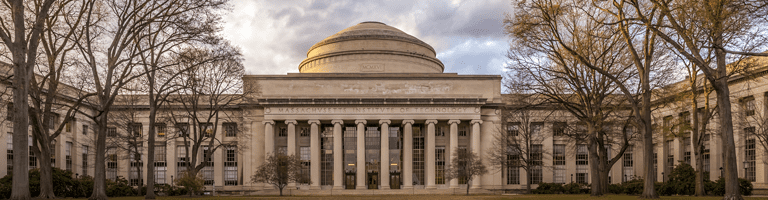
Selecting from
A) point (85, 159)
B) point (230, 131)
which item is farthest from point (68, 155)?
point (230, 131)

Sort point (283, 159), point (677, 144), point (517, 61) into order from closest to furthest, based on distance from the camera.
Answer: point (517, 61)
point (283, 159)
point (677, 144)

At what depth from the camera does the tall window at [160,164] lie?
70.6m

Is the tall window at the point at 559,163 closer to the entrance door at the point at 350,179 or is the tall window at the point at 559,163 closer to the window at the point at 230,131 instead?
the entrance door at the point at 350,179

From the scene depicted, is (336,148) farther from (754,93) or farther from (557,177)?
(754,93)

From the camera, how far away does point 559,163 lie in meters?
70.8

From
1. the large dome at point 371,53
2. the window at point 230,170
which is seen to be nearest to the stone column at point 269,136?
the window at point 230,170

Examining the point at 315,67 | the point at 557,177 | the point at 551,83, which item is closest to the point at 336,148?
the point at 315,67

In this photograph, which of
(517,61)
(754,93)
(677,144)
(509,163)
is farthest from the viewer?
(509,163)

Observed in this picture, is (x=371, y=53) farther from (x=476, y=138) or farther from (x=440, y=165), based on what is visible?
(x=476, y=138)

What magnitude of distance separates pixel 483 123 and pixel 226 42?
120ft

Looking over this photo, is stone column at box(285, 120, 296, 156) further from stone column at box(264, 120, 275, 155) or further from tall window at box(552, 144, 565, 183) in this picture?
tall window at box(552, 144, 565, 183)

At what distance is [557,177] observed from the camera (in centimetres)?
7038

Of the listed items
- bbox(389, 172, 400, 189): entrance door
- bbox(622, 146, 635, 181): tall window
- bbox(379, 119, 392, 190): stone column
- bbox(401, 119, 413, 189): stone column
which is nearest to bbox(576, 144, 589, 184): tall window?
bbox(622, 146, 635, 181): tall window

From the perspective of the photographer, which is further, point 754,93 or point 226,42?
point 754,93
